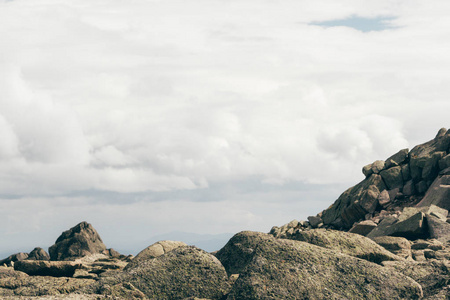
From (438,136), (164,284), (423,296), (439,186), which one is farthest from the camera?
(438,136)

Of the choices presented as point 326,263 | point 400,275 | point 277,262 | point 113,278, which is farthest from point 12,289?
point 400,275

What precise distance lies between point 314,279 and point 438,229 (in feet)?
84.7

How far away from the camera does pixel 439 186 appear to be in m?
59.8

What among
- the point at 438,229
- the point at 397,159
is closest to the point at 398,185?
the point at 397,159

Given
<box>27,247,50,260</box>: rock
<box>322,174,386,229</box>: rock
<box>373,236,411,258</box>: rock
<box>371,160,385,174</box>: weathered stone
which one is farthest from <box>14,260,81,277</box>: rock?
<box>27,247,50,260</box>: rock

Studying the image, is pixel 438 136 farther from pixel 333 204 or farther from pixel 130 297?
pixel 130 297

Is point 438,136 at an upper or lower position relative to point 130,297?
upper

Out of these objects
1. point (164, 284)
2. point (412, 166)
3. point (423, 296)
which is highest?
point (412, 166)

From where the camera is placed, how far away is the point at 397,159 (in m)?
74.9

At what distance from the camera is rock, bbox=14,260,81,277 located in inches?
1268

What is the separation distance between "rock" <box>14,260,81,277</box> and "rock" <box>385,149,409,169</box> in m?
53.7

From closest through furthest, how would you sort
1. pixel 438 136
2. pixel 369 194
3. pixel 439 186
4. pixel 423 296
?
1. pixel 423 296
2. pixel 439 186
3. pixel 369 194
4. pixel 438 136

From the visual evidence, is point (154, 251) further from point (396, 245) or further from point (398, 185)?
point (398, 185)

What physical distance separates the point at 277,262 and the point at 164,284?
562cm
